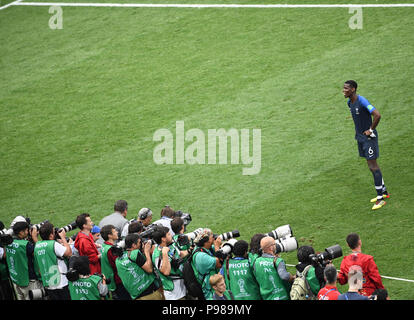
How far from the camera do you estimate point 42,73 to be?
15180 mm

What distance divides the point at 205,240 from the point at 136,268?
0.85 metres

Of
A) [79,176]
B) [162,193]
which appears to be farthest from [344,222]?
[79,176]

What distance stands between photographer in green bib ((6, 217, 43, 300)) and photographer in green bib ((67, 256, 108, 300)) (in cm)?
100

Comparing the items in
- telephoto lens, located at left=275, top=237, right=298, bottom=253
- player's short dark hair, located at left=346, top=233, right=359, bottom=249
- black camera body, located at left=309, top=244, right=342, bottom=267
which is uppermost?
Answer: player's short dark hair, located at left=346, top=233, right=359, bottom=249

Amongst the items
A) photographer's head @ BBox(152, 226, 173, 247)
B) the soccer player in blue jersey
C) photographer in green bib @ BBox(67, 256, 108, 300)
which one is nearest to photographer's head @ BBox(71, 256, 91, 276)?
photographer in green bib @ BBox(67, 256, 108, 300)

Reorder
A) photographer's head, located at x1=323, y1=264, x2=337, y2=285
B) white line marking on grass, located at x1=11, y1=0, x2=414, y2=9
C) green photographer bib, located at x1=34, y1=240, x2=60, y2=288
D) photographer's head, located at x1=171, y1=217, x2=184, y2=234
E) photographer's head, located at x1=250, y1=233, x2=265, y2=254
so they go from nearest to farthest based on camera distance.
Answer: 1. photographer's head, located at x1=323, y1=264, x2=337, y2=285
2. photographer's head, located at x1=250, y1=233, x2=265, y2=254
3. green photographer bib, located at x1=34, y1=240, x2=60, y2=288
4. photographer's head, located at x1=171, y1=217, x2=184, y2=234
5. white line marking on grass, located at x1=11, y1=0, x2=414, y2=9

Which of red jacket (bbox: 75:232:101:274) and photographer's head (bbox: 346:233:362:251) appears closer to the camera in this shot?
photographer's head (bbox: 346:233:362:251)

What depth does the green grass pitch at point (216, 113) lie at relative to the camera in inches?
421

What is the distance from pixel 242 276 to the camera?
24.0 feet

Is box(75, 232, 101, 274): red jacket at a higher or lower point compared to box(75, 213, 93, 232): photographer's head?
lower

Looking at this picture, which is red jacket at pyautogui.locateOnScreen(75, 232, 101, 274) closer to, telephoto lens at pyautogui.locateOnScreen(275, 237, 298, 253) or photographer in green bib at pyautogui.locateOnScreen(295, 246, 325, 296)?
telephoto lens at pyautogui.locateOnScreen(275, 237, 298, 253)

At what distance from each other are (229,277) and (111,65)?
342 inches

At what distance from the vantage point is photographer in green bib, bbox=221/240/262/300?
7281mm

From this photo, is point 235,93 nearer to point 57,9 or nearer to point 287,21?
point 287,21
